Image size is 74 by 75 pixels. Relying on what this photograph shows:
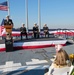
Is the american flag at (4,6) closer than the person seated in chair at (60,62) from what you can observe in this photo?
No

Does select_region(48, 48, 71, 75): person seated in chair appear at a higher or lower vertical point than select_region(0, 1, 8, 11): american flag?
lower

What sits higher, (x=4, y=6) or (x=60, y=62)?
(x=4, y=6)

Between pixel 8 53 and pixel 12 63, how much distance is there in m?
3.01

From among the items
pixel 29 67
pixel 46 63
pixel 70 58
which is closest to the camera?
pixel 70 58

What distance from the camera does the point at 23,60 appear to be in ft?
36.8

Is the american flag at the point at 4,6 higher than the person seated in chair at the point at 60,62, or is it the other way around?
the american flag at the point at 4,6

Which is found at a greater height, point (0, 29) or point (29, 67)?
point (0, 29)

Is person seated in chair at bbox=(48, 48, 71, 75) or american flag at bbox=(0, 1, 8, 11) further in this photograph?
american flag at bbox=(0, 1, 8, 11)

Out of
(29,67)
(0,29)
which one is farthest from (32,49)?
(29,67)

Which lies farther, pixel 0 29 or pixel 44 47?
pixel 0 29

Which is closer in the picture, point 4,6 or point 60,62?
point 60,62

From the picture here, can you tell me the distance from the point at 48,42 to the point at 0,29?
4102 mm

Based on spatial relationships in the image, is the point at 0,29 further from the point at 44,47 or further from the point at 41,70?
the point at 41,70

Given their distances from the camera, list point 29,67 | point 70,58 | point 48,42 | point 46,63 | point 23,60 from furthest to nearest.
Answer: point 48,42 < point 23,60 < point 46,63 < point 29,67 < point 70,58
